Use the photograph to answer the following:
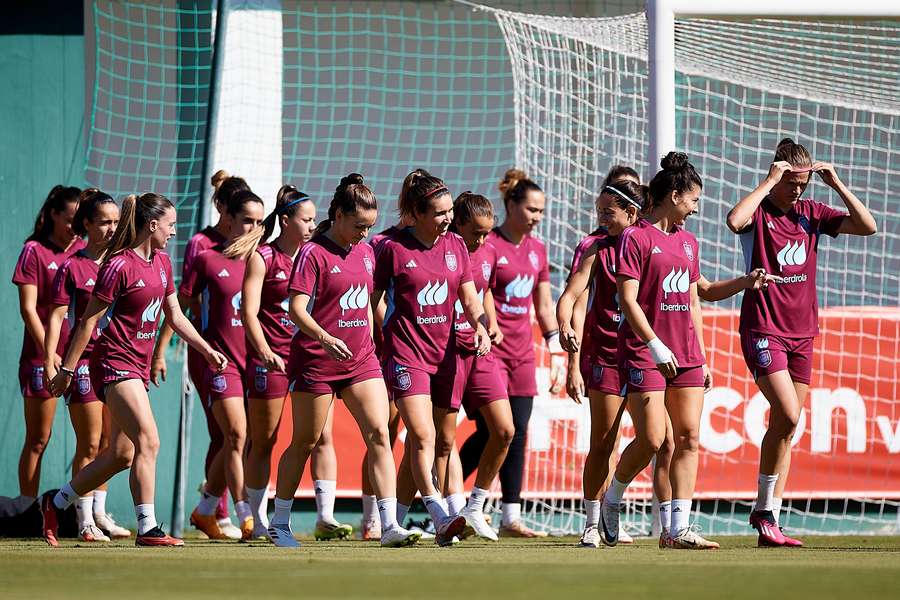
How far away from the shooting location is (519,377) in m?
9.26

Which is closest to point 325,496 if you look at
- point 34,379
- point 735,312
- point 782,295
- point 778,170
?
point 34,379

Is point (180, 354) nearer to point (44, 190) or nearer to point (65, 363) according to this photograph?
point (44, 190)

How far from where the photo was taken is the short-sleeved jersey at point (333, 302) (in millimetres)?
7434

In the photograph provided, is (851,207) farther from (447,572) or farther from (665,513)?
(447,572)

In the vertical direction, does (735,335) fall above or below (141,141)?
below

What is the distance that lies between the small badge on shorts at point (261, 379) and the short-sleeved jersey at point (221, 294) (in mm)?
351

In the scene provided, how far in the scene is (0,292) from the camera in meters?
10.9

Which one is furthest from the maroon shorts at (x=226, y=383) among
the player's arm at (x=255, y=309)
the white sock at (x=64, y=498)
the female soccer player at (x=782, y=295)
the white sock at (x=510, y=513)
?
the female soccer player at (x=782, y=295)

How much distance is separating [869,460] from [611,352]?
3547mm

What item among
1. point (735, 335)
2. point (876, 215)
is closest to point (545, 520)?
point (735, 335)

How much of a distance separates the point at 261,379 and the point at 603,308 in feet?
6.98

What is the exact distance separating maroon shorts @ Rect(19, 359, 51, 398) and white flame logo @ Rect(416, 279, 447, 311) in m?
2.85

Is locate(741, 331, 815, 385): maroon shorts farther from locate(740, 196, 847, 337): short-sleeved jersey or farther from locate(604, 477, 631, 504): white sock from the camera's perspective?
locate(604, 477, 631, 504): white sock

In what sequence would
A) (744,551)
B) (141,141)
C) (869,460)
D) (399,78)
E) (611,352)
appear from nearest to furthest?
(744,551) < (611,352) < (869,460) < (141,141) < (399,78)
